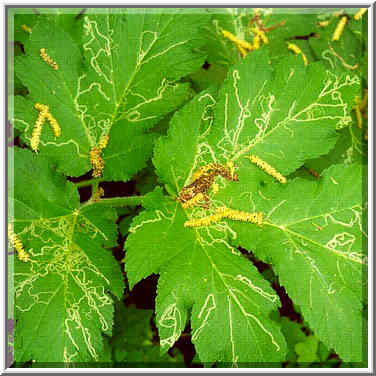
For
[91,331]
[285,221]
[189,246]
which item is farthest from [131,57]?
[91,331]

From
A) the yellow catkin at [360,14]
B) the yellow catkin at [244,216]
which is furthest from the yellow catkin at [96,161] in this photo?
the yellow catkin at [360,14]

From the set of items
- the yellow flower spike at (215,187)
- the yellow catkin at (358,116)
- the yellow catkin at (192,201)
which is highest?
the yellow catkin at (358,116)

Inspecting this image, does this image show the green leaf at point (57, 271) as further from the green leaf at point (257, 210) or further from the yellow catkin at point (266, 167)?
the yellow catkin at point (266, 167)

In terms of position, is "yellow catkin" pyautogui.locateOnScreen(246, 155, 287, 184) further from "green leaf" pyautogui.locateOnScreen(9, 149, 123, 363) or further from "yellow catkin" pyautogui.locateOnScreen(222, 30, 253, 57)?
"yellow catkin" pyautogui.locateOnScreen(222, 30, 253, 57)

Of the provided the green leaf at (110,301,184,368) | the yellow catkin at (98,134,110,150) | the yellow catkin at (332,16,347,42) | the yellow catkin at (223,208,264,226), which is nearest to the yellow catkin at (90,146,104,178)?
the yellow catkin at (98,134,110,150)

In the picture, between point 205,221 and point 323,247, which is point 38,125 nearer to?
point 205,221

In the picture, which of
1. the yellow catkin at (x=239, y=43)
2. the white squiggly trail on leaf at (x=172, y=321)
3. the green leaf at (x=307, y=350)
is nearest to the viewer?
the white squiggly trail on leaf at (x=172, y=321)

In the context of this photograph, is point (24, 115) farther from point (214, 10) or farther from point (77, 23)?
point (214, 10)

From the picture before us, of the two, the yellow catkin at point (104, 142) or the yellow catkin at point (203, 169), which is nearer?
the yellow catkin at point (203, 169)
